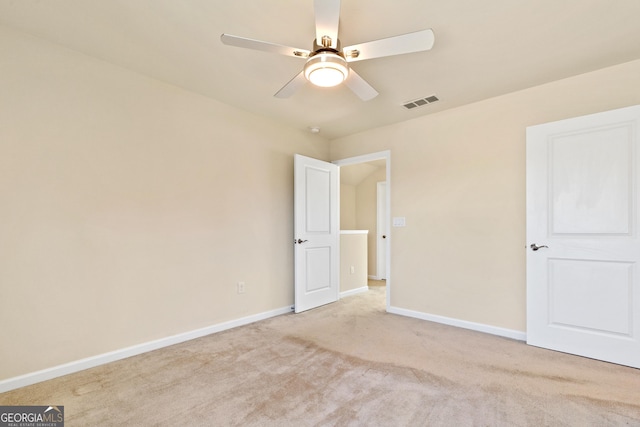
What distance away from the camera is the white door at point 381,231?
20.2 ft

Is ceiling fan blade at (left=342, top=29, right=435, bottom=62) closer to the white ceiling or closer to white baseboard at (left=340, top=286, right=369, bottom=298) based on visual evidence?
the white ceiling

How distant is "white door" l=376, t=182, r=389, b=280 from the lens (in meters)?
6.15

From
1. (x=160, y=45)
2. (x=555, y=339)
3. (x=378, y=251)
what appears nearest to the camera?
(x=160, y=45)

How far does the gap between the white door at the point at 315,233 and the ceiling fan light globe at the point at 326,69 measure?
190 centimetres

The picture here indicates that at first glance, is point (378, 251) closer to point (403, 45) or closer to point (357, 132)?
point (357, 132)

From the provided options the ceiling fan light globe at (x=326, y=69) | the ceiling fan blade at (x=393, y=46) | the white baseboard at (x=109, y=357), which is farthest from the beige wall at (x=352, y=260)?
the ceiling fan blade at (x=393, y=46)

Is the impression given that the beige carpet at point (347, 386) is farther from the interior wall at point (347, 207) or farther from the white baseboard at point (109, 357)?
the interior wall at point (347, 207)

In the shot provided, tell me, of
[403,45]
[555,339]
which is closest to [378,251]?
[555,339]

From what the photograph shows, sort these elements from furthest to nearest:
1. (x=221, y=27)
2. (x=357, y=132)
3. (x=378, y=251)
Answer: (x=378, y=251)
(x=357, y=132)
(x=221, y=27)

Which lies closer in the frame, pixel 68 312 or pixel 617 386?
pixel 617 386

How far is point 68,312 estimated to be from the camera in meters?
2.24

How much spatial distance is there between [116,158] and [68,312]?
1239 millimetres

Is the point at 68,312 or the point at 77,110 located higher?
the point at 77,110

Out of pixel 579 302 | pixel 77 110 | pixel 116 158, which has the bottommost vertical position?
pixel 579 302
